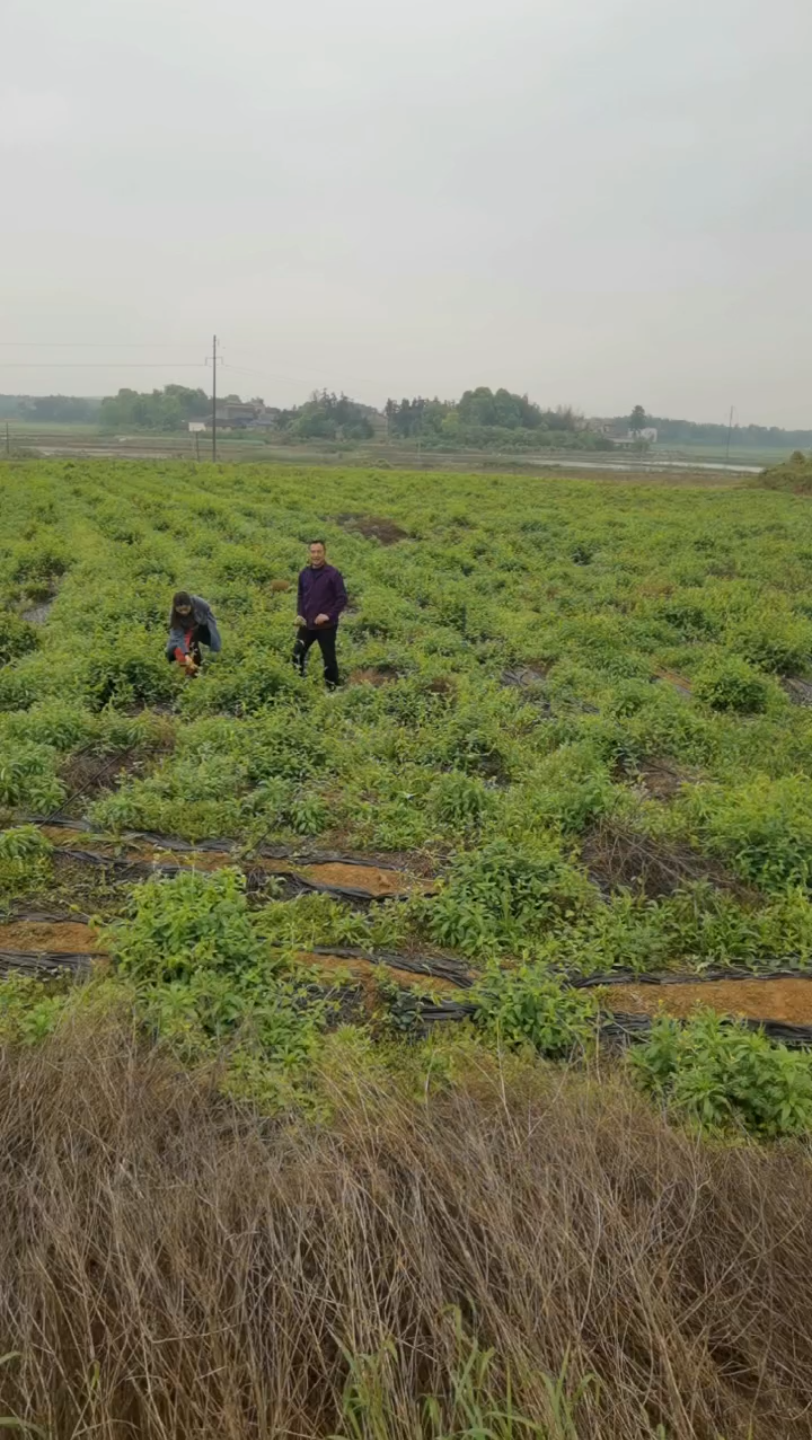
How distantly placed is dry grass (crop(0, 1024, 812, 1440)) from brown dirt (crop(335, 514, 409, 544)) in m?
18.3

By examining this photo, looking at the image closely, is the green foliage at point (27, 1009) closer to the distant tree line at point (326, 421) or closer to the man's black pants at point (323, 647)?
the man's black pants at point (323, 647)

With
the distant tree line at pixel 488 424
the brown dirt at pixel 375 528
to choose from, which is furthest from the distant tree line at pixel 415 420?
the brown dirt at pixel 375 528

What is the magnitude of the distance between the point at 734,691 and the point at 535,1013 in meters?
6.23

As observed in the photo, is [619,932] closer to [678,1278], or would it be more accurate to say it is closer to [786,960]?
[786,960]

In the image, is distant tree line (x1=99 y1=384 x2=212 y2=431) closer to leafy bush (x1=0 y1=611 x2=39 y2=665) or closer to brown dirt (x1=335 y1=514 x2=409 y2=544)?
brown dirt (x1=335 y1=514 x2=409 y2=544)

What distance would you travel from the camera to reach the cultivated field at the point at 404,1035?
2158 mm

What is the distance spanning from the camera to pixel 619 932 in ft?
16.5

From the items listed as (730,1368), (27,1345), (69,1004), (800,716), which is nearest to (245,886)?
(69,1004)

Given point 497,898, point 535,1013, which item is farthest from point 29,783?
point 535,1013

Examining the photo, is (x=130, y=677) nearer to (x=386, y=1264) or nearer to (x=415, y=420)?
(x=386, y=1264)

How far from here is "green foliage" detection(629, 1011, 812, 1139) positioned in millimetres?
3521

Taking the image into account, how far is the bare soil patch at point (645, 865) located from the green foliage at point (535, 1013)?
136 centimetres

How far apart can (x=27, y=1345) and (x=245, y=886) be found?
3287 millimetres

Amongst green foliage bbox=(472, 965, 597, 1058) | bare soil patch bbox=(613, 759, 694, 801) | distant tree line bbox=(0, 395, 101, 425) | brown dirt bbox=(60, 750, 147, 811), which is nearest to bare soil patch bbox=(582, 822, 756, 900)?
bare soil patch bbox=(613, 759, 694, 801)
